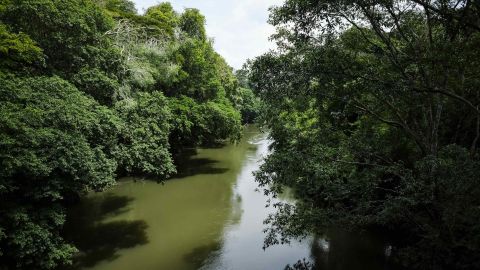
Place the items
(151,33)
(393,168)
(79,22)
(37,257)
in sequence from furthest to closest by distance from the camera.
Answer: (151,33), (79,22), (37,257), (393,168)

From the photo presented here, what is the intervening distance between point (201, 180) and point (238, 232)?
861 cm

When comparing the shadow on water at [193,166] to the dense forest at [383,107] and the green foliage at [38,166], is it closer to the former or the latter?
the green foliage at [38,166]

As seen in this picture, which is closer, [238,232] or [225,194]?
[238,232]

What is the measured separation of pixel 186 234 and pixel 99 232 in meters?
3.53

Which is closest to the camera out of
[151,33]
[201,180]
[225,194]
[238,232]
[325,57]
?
[325,57]

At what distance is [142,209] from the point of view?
720 inches

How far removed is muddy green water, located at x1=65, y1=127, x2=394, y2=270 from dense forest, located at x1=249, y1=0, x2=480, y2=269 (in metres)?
3.74

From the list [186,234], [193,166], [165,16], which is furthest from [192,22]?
[186,234]

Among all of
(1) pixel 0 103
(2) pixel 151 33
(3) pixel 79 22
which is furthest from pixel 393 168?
(2) pixel 151 33

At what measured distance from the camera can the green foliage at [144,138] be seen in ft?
48.4

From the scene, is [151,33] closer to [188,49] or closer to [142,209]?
[188,49]

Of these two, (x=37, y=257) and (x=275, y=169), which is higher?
(x=275, y=169)

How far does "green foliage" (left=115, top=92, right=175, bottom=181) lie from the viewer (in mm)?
14742

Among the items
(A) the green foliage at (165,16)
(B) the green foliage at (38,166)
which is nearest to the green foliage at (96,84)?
(B) the green foliage at (38,166)
